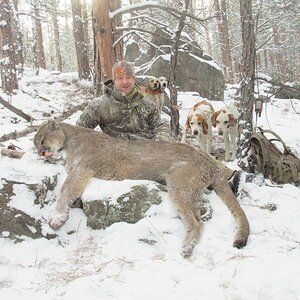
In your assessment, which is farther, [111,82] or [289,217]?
[111,82]

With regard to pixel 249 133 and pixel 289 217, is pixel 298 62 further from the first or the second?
pixel 289 217

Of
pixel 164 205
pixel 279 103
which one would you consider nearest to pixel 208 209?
pixel 164 205

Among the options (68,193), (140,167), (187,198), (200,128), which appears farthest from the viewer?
(200,128)

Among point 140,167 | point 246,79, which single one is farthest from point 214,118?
point 140,167

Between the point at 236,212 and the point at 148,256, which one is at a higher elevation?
the point at 236,212

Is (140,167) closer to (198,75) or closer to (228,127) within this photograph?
(228,127)

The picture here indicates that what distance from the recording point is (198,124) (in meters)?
8.36

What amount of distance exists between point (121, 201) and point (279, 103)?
51.7 feet

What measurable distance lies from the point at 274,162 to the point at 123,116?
2.87 meters

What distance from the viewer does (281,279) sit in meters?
2.87

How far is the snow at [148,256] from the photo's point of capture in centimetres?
280

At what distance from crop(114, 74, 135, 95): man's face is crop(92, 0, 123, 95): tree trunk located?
1.22 meters

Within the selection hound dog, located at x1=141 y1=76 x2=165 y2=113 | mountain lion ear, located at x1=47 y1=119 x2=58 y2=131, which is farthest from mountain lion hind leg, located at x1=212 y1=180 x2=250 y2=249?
Answer: hound dog, located at x1=141 y1=76 x2=165 y2=113

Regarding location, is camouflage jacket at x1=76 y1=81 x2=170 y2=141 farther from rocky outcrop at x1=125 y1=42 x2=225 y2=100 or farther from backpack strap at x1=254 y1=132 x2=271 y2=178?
rocky outcrop at x1=125 y1=42 x2=225 y2=100
